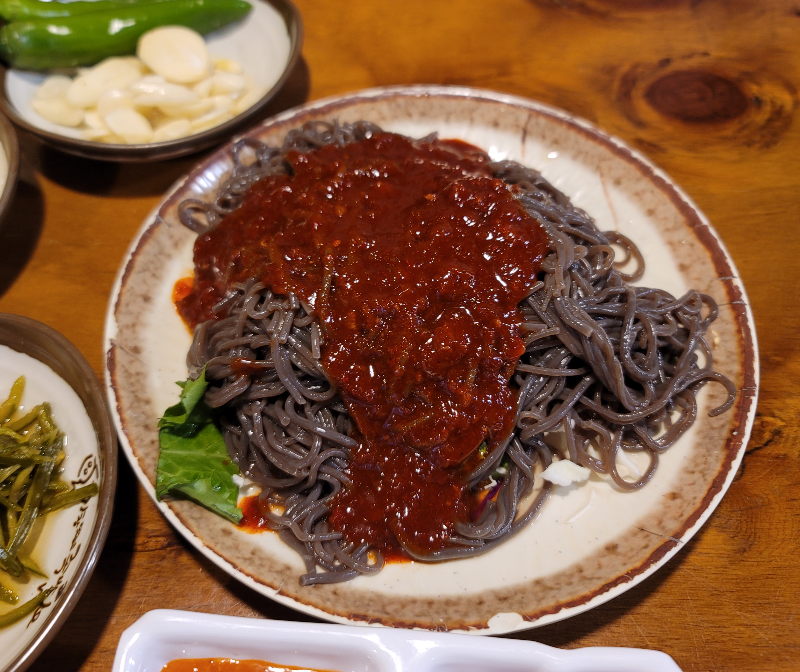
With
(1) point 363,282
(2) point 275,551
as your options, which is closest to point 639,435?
(1) point 363,282

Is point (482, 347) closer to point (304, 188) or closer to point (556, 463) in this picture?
point (556, 463)

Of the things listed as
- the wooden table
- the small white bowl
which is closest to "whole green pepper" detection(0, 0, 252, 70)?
the small white bowl

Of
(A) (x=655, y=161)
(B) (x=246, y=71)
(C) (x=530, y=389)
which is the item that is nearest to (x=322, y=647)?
(C) (x=530, y=389)

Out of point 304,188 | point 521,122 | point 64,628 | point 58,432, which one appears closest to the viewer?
point 64,628

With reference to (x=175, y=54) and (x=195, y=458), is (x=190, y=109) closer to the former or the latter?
(x=175, y=54)

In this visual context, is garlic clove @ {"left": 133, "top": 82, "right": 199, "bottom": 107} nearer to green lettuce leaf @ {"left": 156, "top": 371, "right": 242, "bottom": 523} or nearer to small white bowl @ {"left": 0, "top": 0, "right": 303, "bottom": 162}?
small white bowl @ {"left": 0, "top": 0, "right": 303, "bottom": 162}
